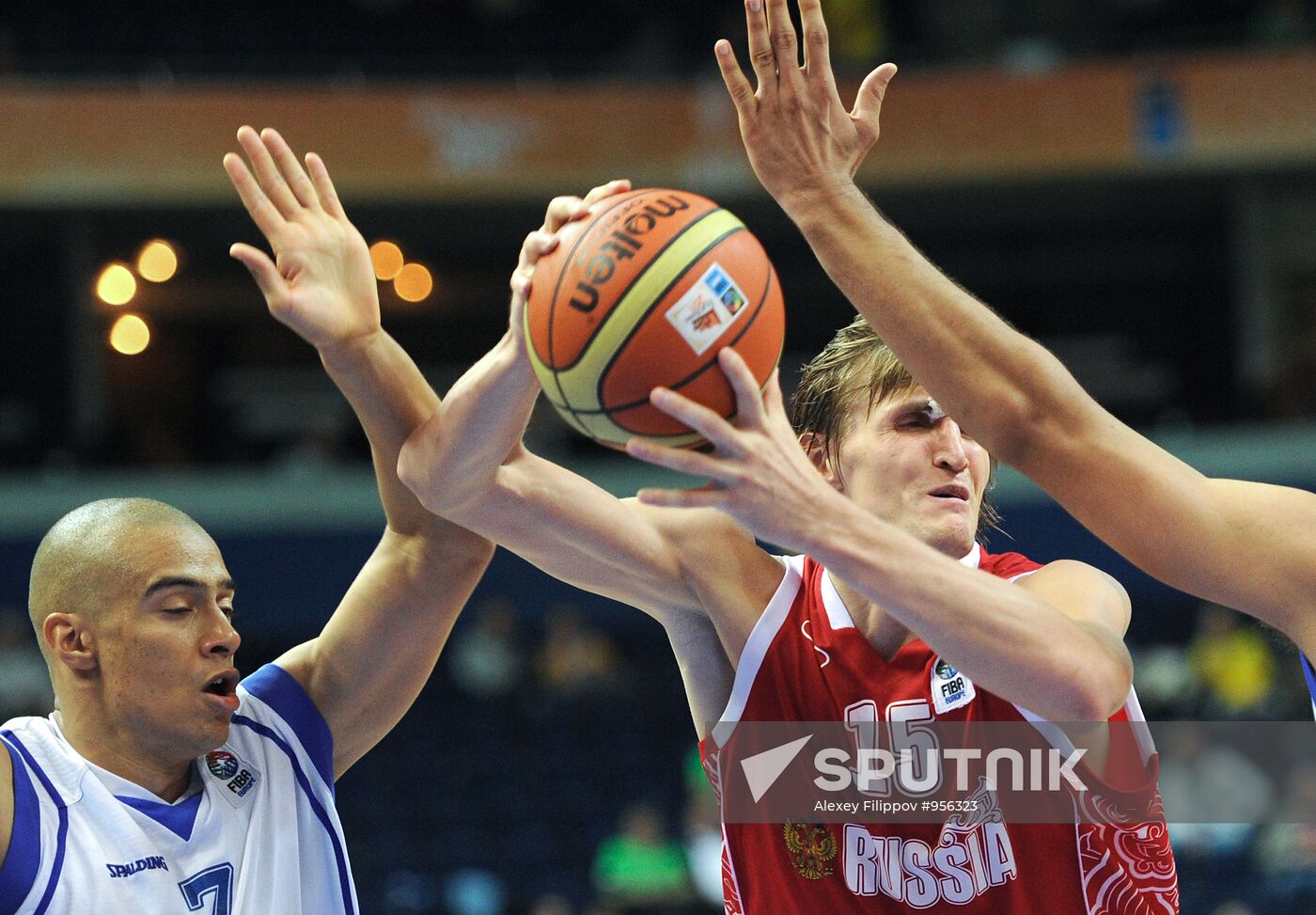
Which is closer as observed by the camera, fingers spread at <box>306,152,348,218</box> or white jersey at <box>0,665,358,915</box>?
white jersey at <box>0,665,358,915</box>

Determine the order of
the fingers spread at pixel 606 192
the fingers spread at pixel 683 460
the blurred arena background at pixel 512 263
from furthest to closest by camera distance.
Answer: the blurred arena background at pixel 512 263 → the fingers spread at pixel 606 192 → the fingers spread at pixel 683 460

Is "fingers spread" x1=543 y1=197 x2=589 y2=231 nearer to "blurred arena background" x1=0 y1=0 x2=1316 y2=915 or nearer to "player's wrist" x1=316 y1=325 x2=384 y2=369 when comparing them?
"player's wrist" x1=316 y1=325 x2=384 y2=369

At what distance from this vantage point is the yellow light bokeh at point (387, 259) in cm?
1766

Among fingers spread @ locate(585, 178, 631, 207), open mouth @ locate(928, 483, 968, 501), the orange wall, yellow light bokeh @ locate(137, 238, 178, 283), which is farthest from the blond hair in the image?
yellow light bokeh @ locate(137, 238, 178, 283)

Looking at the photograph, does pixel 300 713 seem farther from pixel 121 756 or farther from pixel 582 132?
pixel 582 132

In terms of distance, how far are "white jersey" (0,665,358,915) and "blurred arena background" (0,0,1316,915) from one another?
787 centimetres

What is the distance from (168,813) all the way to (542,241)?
1.50m

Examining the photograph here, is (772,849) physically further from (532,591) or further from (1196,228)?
(1196,228)

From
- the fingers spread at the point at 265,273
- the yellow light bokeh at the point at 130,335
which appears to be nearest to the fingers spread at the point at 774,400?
the fingers spread at the point at 265,273

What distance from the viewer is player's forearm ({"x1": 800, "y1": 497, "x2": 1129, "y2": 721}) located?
2.36m

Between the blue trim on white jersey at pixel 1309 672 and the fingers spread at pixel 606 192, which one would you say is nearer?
the blue trim on white jersey at pixel 1309 672

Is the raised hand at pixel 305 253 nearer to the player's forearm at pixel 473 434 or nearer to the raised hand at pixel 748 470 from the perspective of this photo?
the player's forearm at pixel 473 434

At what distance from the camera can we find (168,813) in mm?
3195

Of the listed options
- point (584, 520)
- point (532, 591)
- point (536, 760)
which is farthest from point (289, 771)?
point (532, 591)
